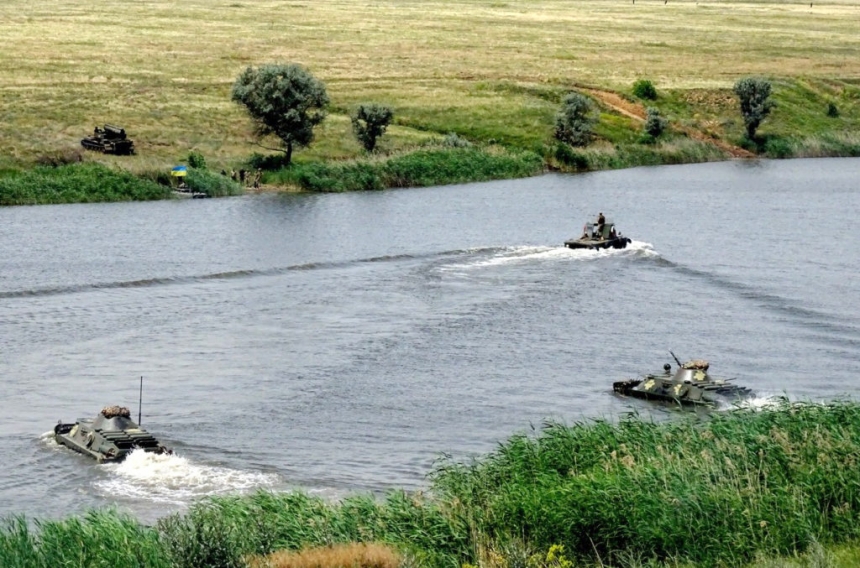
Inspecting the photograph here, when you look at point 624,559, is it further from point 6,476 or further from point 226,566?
point 6,476

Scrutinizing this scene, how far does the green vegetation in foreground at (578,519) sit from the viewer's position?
89.7 ft

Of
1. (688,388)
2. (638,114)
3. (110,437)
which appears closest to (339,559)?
(110,437)

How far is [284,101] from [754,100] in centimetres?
4520

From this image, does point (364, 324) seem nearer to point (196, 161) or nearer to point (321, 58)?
point (196, 161)

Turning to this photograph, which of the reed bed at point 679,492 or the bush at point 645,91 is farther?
the bush at point 645,91

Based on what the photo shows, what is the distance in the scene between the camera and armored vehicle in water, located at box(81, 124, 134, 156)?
98875 mm

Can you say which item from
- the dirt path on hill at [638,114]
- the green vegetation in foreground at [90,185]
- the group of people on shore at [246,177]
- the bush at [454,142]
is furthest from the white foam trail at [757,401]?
the dirt path on hill at [638,114]

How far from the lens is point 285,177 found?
99000 mm

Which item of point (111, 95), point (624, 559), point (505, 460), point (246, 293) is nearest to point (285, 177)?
point (111, 95)

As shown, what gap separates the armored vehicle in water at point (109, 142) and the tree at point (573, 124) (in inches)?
1399

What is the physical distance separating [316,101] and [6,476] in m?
66.9

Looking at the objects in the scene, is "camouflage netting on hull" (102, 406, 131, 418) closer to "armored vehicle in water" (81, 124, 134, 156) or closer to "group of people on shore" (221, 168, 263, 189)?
"group of people on shore" (221, 168, 263, 189)

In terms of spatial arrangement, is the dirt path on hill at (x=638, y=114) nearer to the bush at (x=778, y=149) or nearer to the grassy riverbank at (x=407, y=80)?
the grassy riverbank at (x=407, y=80)

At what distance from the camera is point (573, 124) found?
387 feet
